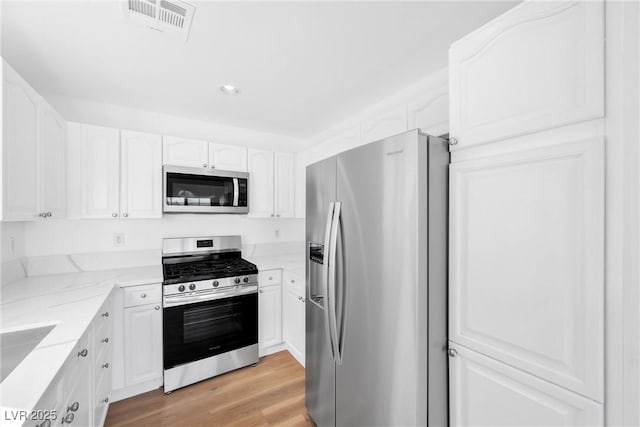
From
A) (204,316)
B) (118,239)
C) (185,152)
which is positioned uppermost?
(185,152)

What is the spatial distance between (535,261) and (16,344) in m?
2.15

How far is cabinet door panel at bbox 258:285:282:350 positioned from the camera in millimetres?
2629

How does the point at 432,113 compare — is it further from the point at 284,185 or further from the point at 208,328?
the point at 208,328

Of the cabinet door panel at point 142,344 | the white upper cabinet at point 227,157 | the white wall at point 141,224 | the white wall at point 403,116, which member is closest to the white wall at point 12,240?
the white wall at point 141,224

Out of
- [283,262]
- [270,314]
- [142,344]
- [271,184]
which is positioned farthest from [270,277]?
[142,344]

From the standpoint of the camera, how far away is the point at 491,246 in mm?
1003

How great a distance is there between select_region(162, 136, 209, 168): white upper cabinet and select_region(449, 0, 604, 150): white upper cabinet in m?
2.22

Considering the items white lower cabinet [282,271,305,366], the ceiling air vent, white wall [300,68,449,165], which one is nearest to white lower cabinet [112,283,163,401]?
white lower cabinet [282,271,305,366]

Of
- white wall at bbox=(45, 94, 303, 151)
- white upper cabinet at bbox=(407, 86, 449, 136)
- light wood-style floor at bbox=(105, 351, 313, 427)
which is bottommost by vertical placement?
light wood-style floor at bbox=(105, 351, 313, 427)

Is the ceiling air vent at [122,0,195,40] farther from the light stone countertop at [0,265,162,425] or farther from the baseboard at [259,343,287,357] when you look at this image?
the baseboard at [259,343,287,357]

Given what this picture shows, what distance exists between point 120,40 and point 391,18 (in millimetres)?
1536

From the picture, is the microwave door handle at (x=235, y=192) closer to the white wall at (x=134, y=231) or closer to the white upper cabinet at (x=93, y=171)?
the white wall at (x=134, y=231)

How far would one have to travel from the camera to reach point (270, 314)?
2.68m

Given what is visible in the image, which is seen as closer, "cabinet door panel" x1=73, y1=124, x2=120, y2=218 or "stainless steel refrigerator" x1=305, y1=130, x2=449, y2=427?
"stainless steel refrigerator" x1=305, y1=130, x2=449, y2=427
